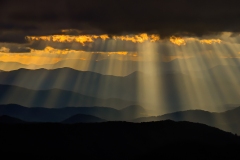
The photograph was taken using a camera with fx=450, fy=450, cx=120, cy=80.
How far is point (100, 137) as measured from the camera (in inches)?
6673

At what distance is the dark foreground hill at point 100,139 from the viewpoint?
5703 inches

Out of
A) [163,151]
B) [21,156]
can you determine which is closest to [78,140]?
[21,156]

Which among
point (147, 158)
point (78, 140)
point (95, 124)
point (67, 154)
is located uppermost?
point (95, 124)

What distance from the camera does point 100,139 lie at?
550 ft

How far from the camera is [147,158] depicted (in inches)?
4673

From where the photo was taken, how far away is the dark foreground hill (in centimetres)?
14486

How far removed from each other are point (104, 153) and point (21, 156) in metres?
33.4

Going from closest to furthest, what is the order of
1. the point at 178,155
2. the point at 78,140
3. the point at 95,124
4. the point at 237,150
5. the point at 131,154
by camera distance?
the point at 178,155, the point at 237,150, the point at 131,154, the point at 78,140, the point at 95,124

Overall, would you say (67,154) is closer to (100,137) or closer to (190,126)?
(100,137)

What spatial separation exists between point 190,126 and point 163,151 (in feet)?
174

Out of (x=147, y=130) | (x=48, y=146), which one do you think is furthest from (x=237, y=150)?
(x=48, y=146)

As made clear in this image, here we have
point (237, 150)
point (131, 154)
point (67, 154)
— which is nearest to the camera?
point (237, 150)

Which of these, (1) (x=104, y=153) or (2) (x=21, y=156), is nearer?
(2) (x=21, y=156)

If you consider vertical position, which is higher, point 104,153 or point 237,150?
point 104,153
